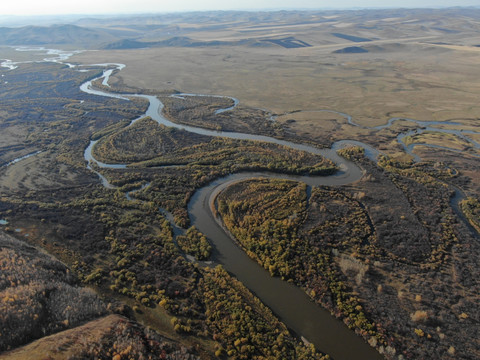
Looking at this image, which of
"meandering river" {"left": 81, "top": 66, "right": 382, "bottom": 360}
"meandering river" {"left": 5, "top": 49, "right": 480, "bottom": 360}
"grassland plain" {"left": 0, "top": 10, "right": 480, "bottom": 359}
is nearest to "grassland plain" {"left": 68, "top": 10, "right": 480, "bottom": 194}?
"grassland plain" {"left": 0, "top": 10, "right": 480, "bottom": 359}

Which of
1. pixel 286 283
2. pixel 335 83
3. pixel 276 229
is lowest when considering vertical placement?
pixel 286 283

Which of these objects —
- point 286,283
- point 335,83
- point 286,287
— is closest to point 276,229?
point 286,283

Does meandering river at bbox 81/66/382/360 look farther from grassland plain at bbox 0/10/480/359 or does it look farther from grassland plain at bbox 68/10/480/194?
grassland plain at bbox 68/10/480/194

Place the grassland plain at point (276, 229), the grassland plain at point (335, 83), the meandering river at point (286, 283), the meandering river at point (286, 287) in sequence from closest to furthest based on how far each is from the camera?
the meandering river at point (286, 287) → the meandering river at point (286, 283) → the grassland plain at point (276, 229) → the grassland plain at point (335, 83)

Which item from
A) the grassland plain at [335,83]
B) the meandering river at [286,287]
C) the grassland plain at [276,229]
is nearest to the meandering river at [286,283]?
the meandering river at [286,287]

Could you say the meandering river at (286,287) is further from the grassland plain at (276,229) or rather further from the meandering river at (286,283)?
the grassland plain at (276,229)

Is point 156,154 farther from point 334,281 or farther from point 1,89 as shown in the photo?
point 1,89

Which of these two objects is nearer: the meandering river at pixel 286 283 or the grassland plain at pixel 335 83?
the meandering river at pixel 286 283

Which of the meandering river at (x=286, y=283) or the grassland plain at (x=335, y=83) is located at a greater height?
the grassland plain at (x=335, y=83)

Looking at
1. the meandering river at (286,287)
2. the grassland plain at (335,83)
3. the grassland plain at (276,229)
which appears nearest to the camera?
the meandering river at (286,287)

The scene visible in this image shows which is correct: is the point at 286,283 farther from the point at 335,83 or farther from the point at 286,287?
the point at 335,83

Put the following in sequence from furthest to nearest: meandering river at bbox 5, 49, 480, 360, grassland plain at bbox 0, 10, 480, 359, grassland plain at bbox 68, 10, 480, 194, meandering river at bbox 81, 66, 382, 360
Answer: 1. grassland plain at bbox 68, 10, 480, 194
2. grassland plain at bbox 0, 10, 480, 359
3. meandering river at bbox 5, 49, 480, 360
4. meandering river at bbox 81, 66, 382, 360
